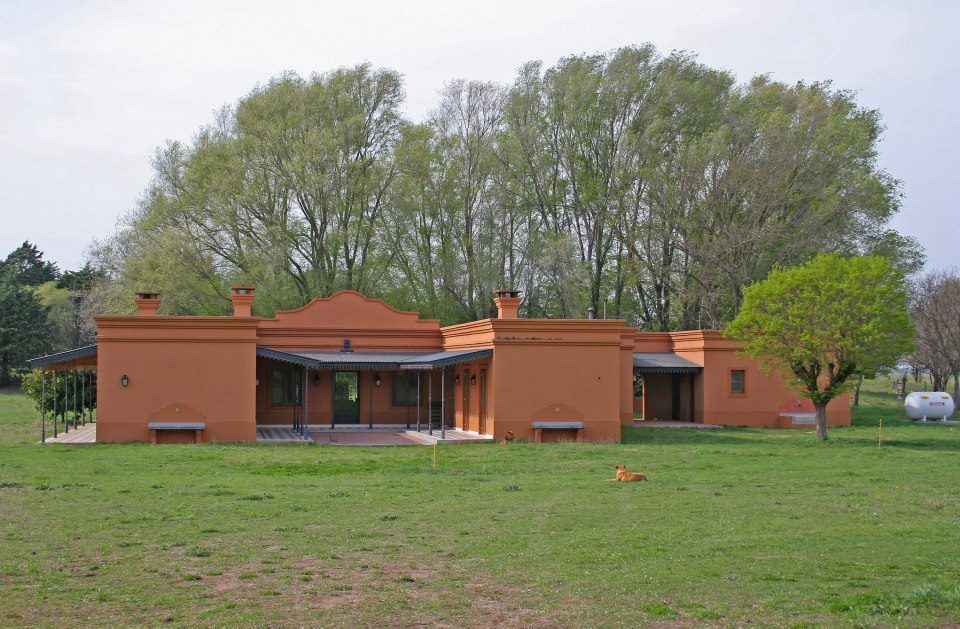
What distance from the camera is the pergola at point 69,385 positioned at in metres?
23.1

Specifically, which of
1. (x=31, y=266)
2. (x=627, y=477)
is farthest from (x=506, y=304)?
(x=31, y=266)

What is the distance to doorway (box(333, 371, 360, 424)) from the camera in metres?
31.4

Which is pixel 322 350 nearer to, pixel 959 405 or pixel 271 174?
pixel 271 174

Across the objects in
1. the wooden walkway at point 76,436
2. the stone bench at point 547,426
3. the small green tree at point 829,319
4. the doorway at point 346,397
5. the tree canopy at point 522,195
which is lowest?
the wooden walkway at point 76,436

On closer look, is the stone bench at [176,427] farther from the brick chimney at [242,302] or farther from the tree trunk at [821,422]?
the tree trunk at [821,422]

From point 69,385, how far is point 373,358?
421 inches

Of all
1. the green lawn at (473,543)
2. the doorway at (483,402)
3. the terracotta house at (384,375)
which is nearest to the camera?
the green lawn at (473,543)

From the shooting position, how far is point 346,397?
1240 inches

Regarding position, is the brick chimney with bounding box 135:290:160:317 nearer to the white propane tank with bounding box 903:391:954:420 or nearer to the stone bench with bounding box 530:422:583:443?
the stone bench with bounding box 530:422:583:443

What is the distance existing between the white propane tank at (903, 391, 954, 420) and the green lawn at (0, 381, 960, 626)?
730 inches

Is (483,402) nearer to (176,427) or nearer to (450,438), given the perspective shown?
(450,438)

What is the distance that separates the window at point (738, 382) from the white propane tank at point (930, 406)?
8.14 m

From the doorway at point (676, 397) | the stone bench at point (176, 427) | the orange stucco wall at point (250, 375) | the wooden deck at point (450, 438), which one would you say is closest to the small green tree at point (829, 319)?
the orange stucco wall at point (250, 375)

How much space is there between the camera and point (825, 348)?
992 inches
